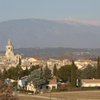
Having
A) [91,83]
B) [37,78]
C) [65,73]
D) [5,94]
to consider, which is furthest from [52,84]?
[5,94]

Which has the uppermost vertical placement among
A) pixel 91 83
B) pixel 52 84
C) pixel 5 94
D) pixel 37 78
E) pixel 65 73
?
pixel 65 73

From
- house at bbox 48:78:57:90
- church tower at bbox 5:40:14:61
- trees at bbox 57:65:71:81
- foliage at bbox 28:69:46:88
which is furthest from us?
church tower at bbox 5:40:14:61

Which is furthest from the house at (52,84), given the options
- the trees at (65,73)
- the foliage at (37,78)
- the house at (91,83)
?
the trees at (65,73)

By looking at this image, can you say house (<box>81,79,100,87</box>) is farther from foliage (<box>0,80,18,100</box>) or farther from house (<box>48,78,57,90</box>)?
foliage (<box>0,80,18,100</box>)

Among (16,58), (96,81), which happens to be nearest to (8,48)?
(16,58)

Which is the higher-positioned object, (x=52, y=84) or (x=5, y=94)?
(x=52, y=84)

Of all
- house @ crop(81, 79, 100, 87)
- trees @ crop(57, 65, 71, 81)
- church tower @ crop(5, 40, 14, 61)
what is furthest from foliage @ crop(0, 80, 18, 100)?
church tower @ crop(5, 40, 14, 61)

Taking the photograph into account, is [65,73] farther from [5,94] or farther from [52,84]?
[5,94]

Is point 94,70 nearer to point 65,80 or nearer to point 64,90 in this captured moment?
point 65,80

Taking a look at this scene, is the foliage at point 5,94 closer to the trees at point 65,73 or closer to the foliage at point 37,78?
the foliage at point 37,78

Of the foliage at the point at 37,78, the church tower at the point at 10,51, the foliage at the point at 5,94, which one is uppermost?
the church tower at the point at 10,51

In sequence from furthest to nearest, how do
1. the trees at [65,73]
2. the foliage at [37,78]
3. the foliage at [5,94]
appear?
the trees at [65,73] < the foliage at [37,78] < the foliage at [5,94]

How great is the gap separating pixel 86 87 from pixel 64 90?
5.93 metres

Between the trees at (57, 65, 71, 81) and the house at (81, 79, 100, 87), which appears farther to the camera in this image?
the trees at (57, 65, 71, 81)
